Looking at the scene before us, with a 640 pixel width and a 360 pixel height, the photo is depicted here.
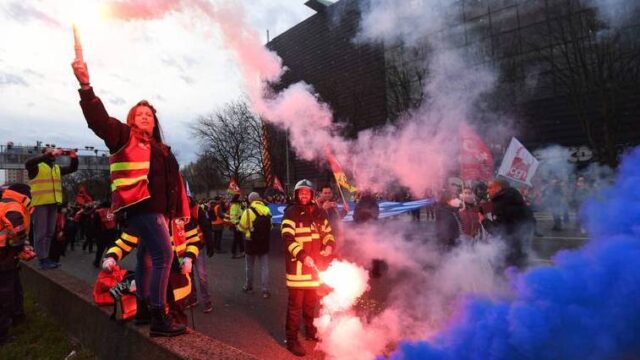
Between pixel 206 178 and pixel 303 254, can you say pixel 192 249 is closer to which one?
pixel 303 254

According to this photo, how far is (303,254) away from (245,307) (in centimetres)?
252

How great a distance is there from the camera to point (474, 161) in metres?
9.69

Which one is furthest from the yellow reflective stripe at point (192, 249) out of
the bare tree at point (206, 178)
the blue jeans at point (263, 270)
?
the bare tree at point (206, 178)

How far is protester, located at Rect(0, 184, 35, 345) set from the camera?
5047 millimetres

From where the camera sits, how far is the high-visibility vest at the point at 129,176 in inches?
132

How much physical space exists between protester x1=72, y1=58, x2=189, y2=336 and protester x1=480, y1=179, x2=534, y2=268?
4865 millimetres

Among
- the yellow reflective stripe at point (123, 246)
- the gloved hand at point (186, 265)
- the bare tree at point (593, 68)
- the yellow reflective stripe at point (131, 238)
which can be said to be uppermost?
the bare tree at point (593, 68)

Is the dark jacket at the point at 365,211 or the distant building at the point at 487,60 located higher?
the distant building at the point at 487,60

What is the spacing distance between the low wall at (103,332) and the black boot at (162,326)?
0.20 feet

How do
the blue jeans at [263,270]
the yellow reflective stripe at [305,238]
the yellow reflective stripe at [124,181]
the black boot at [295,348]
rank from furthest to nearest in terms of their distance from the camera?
the blue jeans at [263,270], the yellow reflective stripe at [305,238], the black boot at [295,348], the yellow reflective stripe at [124,181]

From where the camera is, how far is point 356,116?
14.6 m

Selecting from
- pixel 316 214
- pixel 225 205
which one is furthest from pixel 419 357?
pixel 225 205

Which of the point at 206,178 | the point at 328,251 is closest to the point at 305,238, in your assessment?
the point at 328,251

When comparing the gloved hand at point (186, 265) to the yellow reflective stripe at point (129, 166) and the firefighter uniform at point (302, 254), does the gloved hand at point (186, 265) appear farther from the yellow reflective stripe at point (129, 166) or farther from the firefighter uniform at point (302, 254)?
the firefighter uniform at point (302, 254)
